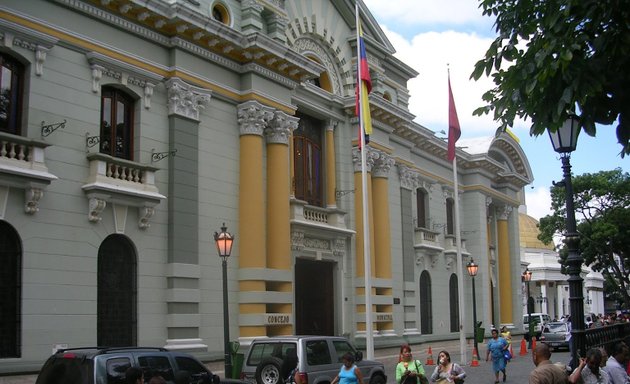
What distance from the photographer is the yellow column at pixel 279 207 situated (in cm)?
2480

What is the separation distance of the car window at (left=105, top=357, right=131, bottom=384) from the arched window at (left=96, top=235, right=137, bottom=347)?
8706 millimetres

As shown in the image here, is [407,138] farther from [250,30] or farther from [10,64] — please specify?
[10,64]

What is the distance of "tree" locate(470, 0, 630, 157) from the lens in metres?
8.53

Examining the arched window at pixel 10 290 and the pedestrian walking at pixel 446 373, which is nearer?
the pedestrian walking at pixel 446 373

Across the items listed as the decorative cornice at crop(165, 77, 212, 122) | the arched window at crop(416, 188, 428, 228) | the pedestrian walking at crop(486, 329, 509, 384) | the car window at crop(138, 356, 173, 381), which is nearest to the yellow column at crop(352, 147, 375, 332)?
the arched window at crop(416, 188, 428, 228)

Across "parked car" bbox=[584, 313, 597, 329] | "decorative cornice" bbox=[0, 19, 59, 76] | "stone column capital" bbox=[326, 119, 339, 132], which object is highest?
"stone column capital" bbox=[326, 119, 339, 132]

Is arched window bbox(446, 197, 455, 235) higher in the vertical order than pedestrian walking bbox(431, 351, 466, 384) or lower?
higher

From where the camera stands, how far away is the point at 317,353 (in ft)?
55.6

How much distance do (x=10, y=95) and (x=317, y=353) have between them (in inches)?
376

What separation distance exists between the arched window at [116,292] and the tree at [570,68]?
1333 centimetres

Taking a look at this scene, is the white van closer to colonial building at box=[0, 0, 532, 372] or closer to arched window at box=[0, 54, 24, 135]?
colonial building at box=[0, 0, 532, 372]

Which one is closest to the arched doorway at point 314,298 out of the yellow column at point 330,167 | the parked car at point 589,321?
the yellow column at point 330,167

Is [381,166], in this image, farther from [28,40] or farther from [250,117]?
[28,40]

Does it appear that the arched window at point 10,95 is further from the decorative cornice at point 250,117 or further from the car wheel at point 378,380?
the car wheel at point 378,380
